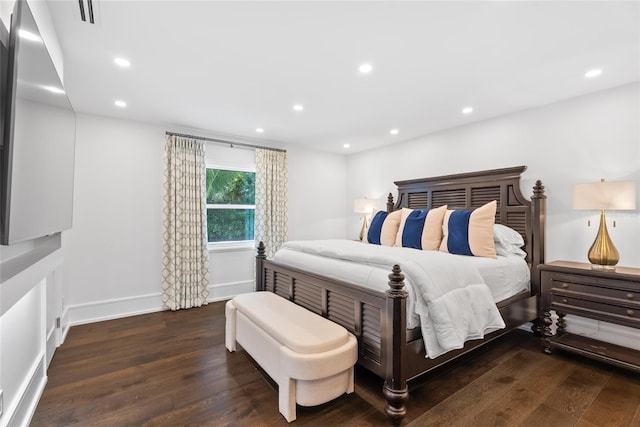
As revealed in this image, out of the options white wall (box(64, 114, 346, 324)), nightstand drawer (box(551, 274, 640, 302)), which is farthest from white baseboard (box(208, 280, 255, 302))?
nightstand drawer (box(551, 274, 640, 302))

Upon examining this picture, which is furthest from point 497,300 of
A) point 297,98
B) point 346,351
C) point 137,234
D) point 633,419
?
point 137,234

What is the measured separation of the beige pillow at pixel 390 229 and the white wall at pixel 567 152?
104 centimetres

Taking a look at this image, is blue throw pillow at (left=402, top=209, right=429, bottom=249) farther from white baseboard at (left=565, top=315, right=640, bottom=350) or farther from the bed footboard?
white baseboard at (left=565, top=315, right=640, bottom=350)

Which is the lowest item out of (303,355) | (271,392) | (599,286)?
(271,392)

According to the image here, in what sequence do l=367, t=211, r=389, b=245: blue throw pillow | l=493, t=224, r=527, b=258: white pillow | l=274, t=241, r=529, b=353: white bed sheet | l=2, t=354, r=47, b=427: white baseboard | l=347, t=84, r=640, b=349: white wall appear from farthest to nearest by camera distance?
l=367, t=211, r=389, b=245: blue throw pillow → l=493, t=224, r=527, b=258: white pillow → l=347, t=84, r=640, b=349: white wall → l=274, t=241, r=529, b=353: white bed sheet → l=2, t=354, r=47, b=427: white baseboard

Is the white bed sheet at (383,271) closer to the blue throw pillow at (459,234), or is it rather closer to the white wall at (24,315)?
the blue throw pillow at (459,234)

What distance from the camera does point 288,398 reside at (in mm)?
1757

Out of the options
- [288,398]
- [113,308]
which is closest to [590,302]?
[288,398]

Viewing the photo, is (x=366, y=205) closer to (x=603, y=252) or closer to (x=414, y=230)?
(x=414, y=230)

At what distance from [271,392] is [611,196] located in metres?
3.09

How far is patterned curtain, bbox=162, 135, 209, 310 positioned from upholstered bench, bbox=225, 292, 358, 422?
6.76 ft

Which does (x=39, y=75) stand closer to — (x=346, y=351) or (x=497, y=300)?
(x=346, y=351)

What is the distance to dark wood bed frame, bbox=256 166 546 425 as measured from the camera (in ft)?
5.75

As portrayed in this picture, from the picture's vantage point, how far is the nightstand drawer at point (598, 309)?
2.23 meters
